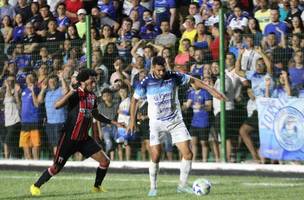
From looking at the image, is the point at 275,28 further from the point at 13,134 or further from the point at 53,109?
the point at 13,134

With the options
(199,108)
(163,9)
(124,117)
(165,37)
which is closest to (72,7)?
(163,9)

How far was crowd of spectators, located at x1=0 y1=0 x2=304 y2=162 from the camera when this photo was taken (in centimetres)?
1877

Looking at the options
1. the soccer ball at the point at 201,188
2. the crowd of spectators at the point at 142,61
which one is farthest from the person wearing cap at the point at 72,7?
the soccer ball at the point at 201,188

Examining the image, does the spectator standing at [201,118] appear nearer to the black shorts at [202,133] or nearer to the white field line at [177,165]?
the black shorts at [202,133]

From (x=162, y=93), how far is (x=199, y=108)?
16.0 feet

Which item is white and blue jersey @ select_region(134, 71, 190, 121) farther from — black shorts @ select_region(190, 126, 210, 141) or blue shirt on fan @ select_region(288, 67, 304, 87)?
black shorts @ select_region(190, 126, 210, 141)

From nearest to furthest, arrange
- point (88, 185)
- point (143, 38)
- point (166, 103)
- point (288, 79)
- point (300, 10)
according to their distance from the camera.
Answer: point (166, 103)
point (88, 185)
point (288, 79)
point (300, 10)
point (143, 38)

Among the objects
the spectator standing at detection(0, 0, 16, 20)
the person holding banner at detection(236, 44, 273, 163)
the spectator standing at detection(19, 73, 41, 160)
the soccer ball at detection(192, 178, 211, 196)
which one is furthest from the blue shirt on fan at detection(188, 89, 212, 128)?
the spectator standing at detection(0, 0, 16, 20)

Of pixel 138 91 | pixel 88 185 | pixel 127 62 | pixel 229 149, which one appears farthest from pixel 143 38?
pixel 138 91

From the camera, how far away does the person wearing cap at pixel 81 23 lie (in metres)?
22.1

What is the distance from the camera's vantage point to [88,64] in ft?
69.5

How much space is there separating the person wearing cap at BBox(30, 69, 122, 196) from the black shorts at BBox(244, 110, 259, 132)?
4.59 m

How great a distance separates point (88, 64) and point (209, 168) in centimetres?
395

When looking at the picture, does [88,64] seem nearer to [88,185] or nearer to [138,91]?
[88,185]
